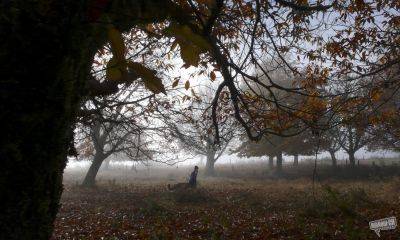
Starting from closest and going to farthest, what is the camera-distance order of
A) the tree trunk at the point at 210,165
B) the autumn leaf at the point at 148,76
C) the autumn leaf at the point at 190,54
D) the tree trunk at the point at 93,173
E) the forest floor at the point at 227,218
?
1. the autumn leaf at the point at 148,76
2. the autumn leaf at the point at 190,54
3. the forest floor at the point at 227,218
4. the tree trunk at the point at 93,173
5. the tree trunk at the point at 210,165

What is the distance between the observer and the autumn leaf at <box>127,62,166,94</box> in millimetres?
941

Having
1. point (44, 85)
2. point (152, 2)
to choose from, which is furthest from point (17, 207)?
point (152, 2)

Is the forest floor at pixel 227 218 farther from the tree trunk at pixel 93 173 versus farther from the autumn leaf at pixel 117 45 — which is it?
the tree trunk at pixel 93 173

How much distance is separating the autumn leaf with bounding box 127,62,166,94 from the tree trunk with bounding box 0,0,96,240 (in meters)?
0.29

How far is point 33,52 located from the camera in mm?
1053

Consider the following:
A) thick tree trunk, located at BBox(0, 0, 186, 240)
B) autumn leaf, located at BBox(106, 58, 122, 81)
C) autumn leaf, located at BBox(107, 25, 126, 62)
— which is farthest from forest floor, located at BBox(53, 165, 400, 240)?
autumn leaf, located at BBox(107, 25, 126, 62)

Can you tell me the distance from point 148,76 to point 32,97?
370mm

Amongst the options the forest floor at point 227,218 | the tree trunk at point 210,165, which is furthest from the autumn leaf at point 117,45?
the tree trunk at point 210,165

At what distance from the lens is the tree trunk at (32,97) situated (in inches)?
40.3

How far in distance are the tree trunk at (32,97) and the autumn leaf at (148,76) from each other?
0.95 ft

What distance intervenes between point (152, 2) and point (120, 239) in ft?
24.9

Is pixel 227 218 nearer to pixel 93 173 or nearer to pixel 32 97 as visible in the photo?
pixel 32 97

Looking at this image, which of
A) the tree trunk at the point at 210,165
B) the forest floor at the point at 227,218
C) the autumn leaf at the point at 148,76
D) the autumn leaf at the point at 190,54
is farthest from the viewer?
the tree trunk at the point at 210,165

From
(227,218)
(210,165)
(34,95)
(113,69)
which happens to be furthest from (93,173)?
(113,69)
